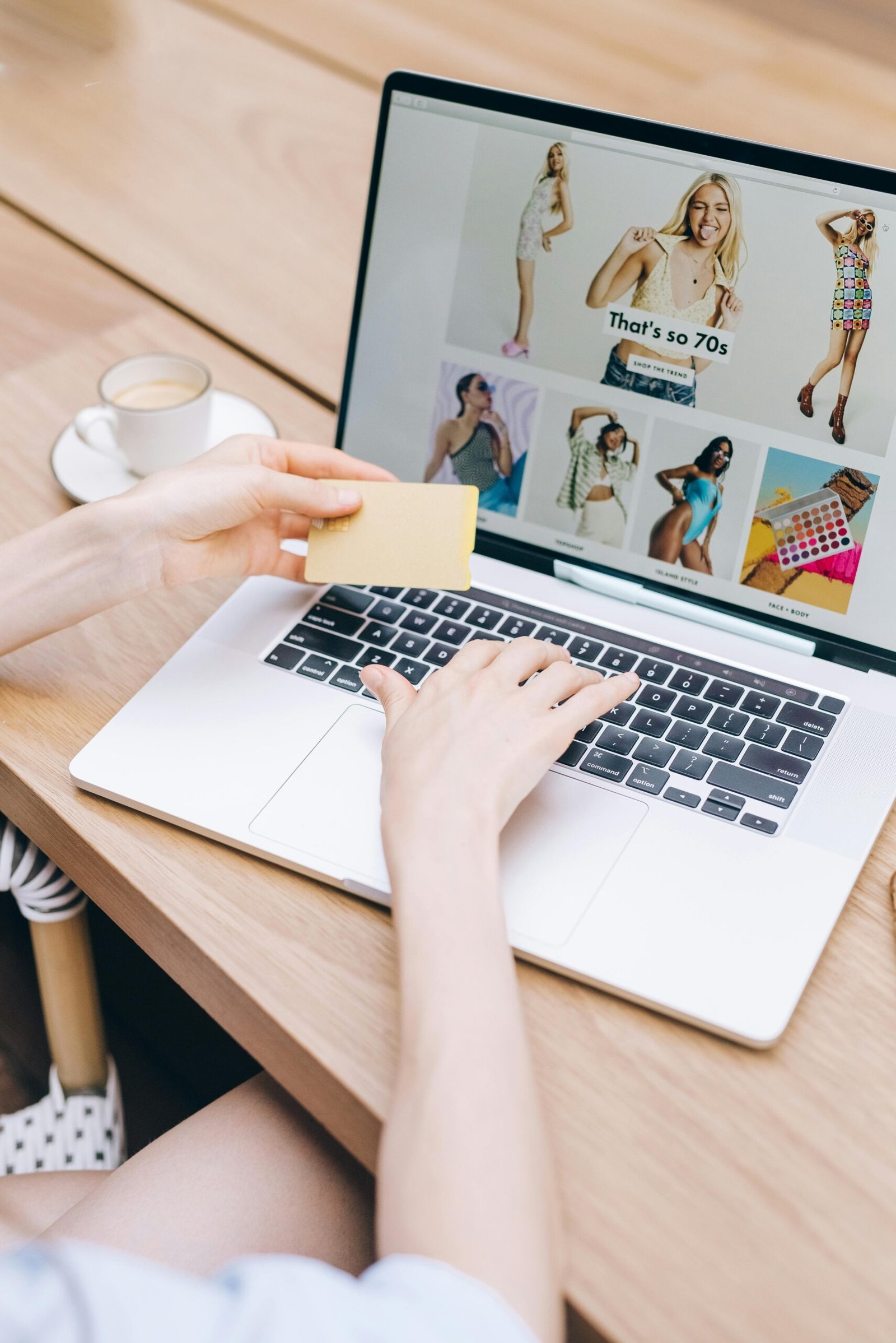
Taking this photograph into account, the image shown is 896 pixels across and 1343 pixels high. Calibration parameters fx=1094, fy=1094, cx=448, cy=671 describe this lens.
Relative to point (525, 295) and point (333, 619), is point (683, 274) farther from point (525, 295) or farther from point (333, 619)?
point (333, 619)

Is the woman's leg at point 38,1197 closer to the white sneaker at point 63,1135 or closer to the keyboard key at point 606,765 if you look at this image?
the white sneaker at point 63,1135

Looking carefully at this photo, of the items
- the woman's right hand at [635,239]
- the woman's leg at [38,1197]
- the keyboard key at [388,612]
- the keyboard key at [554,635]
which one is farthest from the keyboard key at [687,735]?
the woman's leg at [38,1197]

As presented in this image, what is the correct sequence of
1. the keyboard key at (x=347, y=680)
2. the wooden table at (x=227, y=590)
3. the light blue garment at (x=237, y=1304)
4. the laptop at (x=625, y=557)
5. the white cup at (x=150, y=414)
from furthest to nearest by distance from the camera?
the white cup at (x=150, y=414), the keyboard key at (x=347, y=680), the laptop at (x=625, y=557), the wooden table at (x=227, y=590), the light blue garment at (x=237, y=1304)

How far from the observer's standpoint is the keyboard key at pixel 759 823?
0.62 metres

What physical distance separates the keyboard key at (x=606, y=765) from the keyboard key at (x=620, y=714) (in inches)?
1.0

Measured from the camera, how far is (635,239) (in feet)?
2.31

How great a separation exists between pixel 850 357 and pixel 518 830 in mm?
356

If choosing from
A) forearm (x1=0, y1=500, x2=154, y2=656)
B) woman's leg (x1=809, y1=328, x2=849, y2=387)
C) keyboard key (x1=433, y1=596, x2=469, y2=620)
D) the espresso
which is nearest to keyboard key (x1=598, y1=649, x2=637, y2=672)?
keyboard key (x1=433, y1=596, x2=469, y2=620)

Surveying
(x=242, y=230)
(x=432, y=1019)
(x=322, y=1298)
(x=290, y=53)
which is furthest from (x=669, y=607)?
(x=290, y=53)

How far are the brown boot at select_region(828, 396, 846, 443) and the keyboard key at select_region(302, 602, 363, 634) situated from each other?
13.0 inches

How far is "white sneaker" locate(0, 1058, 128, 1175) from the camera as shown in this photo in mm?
805

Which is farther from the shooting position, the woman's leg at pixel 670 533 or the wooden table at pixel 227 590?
the woman's leg at pixel 670 533

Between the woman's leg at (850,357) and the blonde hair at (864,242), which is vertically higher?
the blonde hair at (864,242)

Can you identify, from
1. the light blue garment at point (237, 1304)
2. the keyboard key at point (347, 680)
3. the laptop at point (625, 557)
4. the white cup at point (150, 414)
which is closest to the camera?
the light blue garment at point (237, 1304)
